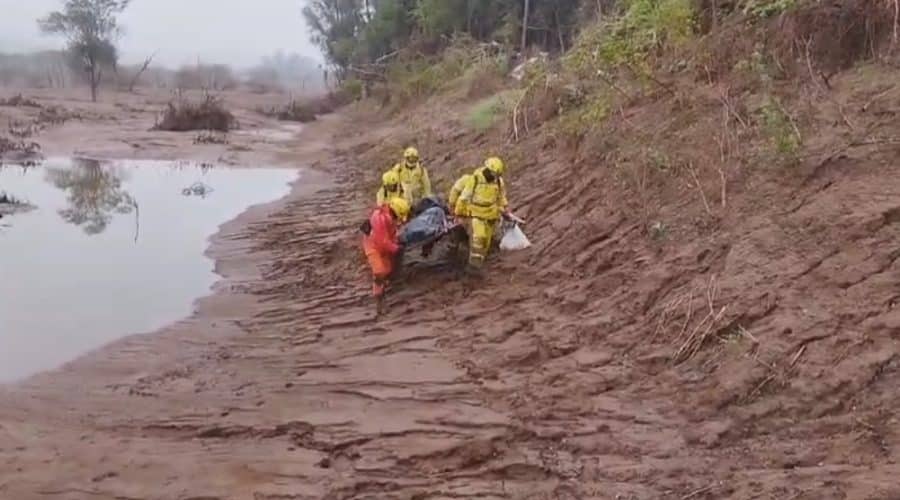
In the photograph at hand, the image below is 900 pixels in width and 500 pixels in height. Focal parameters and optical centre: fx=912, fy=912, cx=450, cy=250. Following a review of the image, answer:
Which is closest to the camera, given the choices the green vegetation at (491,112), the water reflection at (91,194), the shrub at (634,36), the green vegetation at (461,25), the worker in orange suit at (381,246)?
the worker in orange suit at (381,246)

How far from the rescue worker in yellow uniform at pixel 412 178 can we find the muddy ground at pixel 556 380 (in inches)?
64.7

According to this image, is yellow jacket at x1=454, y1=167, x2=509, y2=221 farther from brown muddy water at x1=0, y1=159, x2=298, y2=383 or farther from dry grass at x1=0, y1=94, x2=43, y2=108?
dry grass at x1=0, y1=94, x2=43, y2=108

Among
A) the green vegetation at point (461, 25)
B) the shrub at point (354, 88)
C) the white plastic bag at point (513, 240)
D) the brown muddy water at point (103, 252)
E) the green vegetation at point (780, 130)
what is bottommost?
the brown muddy water at point (103, 252)

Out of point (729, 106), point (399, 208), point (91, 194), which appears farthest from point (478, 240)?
point (91, 194)

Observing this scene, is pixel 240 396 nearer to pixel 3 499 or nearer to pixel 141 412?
pixel 141 412

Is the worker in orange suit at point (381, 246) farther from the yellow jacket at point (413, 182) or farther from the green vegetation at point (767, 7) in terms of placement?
the green vegetation at point (767, 7)

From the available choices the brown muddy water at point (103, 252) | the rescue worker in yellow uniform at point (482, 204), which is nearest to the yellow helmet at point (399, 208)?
the rescue worker in yellow uniform at point (482, 204)

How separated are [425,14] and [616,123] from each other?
25.5 metres

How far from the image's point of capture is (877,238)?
6.80 m

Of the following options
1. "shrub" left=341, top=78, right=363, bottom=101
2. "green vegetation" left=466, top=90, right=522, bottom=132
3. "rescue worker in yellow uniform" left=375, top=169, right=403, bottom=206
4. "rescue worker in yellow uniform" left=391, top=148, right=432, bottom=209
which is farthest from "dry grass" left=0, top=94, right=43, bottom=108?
"rescue worker in yellow uniform" left=375, top=169, right=403, bottom=206

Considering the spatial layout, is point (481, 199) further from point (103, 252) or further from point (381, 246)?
point (103, 252)

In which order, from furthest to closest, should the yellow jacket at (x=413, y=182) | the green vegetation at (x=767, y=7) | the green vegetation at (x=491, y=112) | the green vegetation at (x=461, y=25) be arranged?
the green vegetation at (x=461, y=25)
the green vegetation at (x=491, y=112)
the yellow jacket at (x=413, y=182)
the green vegetation at (x=767, y=7)

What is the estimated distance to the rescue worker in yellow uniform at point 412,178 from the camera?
1166 centimetres

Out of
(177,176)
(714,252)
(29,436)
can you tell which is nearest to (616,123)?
(714,252)
